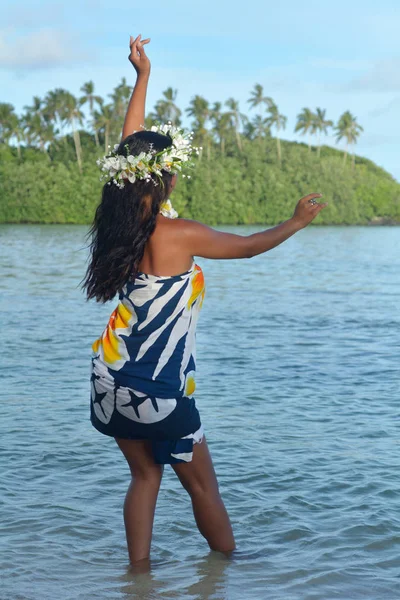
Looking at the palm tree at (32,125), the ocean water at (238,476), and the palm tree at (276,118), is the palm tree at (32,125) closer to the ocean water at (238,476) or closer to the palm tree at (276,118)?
the palm tree at (276,118)

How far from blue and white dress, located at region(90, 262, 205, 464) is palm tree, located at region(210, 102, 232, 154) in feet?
362

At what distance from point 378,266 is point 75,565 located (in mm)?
33490

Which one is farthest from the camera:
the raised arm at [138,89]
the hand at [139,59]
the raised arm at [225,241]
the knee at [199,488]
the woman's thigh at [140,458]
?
the hand at [139,59]

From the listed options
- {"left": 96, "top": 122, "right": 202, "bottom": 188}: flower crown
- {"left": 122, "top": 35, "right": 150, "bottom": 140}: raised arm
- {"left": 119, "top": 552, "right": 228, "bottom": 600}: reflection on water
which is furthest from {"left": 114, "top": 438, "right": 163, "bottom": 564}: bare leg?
{"left": 122, "top": 35, "right": 150, "bottom": 140}: raised arm

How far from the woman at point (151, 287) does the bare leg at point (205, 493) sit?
5 cm

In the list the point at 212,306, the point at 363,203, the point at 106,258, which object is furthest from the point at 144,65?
the point at 363,203

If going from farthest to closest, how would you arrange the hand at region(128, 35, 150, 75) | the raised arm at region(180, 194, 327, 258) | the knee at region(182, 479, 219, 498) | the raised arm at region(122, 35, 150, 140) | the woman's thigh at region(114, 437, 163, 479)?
the hand at region(128, 35, 150, 75) < the raised arm at region(122, 35, 150, 140) < the knee at region(182, 479, 219, 498) < the woman's thigh at region(114, 437, 163, 479) < the raised arm at region(180, 194, 327, 258)

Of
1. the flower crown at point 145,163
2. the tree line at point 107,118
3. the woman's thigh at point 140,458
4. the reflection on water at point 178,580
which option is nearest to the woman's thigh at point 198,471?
the woman's thigh at point 140,458

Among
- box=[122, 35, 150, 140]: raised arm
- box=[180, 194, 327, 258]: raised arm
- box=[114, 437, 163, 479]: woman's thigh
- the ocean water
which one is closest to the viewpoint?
box=[180, 194, 327, 258]: raised arm

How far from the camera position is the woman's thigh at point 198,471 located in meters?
4.45

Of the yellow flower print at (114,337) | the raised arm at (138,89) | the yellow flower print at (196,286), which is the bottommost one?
the yellow flower print at (114,337)

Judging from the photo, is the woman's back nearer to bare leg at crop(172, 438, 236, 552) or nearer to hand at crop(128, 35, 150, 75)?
bare leg at crop(172, 438, 236, 552)

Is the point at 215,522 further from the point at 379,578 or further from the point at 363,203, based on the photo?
the point at 363,203

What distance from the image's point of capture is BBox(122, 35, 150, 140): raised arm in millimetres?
4953
